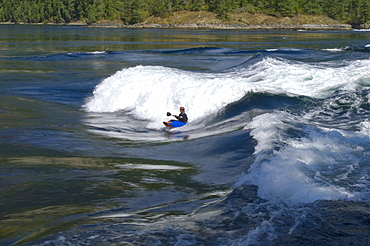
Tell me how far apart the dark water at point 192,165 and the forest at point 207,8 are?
4565 inches

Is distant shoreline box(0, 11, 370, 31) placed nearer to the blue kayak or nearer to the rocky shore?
the rocky shore

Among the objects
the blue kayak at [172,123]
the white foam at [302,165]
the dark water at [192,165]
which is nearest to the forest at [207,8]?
the dark water at [192,165]

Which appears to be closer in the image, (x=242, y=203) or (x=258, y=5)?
(x=242, y=203)

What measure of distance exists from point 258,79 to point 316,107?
7526mm

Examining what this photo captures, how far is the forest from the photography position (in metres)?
131

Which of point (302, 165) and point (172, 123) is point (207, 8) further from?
point (302, 165)

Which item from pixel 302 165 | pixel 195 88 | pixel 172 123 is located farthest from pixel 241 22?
pixel 302 165

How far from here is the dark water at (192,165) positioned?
6.90 meters

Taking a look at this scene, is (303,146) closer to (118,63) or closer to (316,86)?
(316,86)

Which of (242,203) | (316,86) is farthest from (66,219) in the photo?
(316,86)

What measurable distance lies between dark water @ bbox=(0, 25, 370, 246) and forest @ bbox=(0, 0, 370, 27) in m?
116

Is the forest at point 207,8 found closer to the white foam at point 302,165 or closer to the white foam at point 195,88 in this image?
the white foam at point 195,88

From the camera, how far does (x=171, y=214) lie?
24.9 ft

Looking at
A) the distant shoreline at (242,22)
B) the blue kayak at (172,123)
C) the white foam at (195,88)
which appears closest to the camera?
the blue kayak at (172,123)
